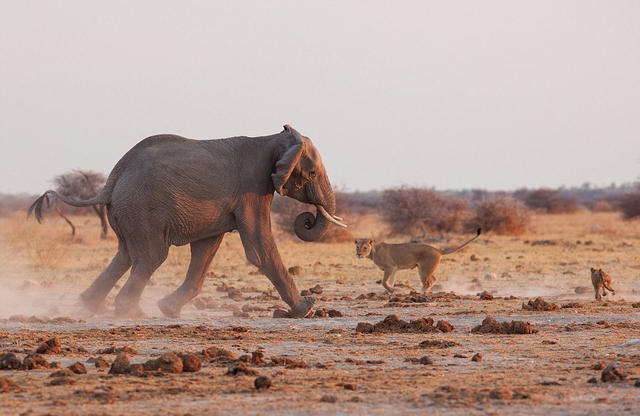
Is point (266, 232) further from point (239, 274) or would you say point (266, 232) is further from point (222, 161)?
point (239, 274)

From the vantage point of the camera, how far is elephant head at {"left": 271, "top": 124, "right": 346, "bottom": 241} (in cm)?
1162

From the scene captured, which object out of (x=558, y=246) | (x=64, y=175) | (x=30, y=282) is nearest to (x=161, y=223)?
(x=30, y=282)

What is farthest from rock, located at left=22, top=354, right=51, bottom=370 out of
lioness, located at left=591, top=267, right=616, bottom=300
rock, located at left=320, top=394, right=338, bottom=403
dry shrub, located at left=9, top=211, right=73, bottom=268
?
dry shrub, located at left=9, top=211, right=73, bottom=268

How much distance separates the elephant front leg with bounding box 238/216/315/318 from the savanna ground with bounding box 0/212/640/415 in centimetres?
36

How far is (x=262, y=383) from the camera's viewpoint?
22.2 ft

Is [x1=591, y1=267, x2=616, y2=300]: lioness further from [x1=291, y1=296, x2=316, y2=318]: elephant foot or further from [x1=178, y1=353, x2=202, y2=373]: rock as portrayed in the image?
[x1=178, y1=353, x2=202, y2=373]: rock

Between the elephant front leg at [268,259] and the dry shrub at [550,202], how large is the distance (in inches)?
2278

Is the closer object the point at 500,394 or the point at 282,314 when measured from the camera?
the point at 500,394

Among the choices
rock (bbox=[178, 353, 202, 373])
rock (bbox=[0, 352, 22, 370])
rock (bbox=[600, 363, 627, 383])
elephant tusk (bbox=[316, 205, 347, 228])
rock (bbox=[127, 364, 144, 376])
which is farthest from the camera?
elephant tusk (bbox=[316, 205, 347, 228])

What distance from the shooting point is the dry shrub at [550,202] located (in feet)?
222

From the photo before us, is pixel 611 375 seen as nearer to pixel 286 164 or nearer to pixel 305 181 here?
pixel 286 164

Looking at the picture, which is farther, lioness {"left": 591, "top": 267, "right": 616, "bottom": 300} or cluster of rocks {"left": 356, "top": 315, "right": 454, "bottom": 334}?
lioness {"left": 591, "top": 267, "right": 616, "bottom": 300}

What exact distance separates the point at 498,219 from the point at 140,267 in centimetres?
2765

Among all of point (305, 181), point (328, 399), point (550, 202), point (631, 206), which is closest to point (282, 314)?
point (305, 181)
